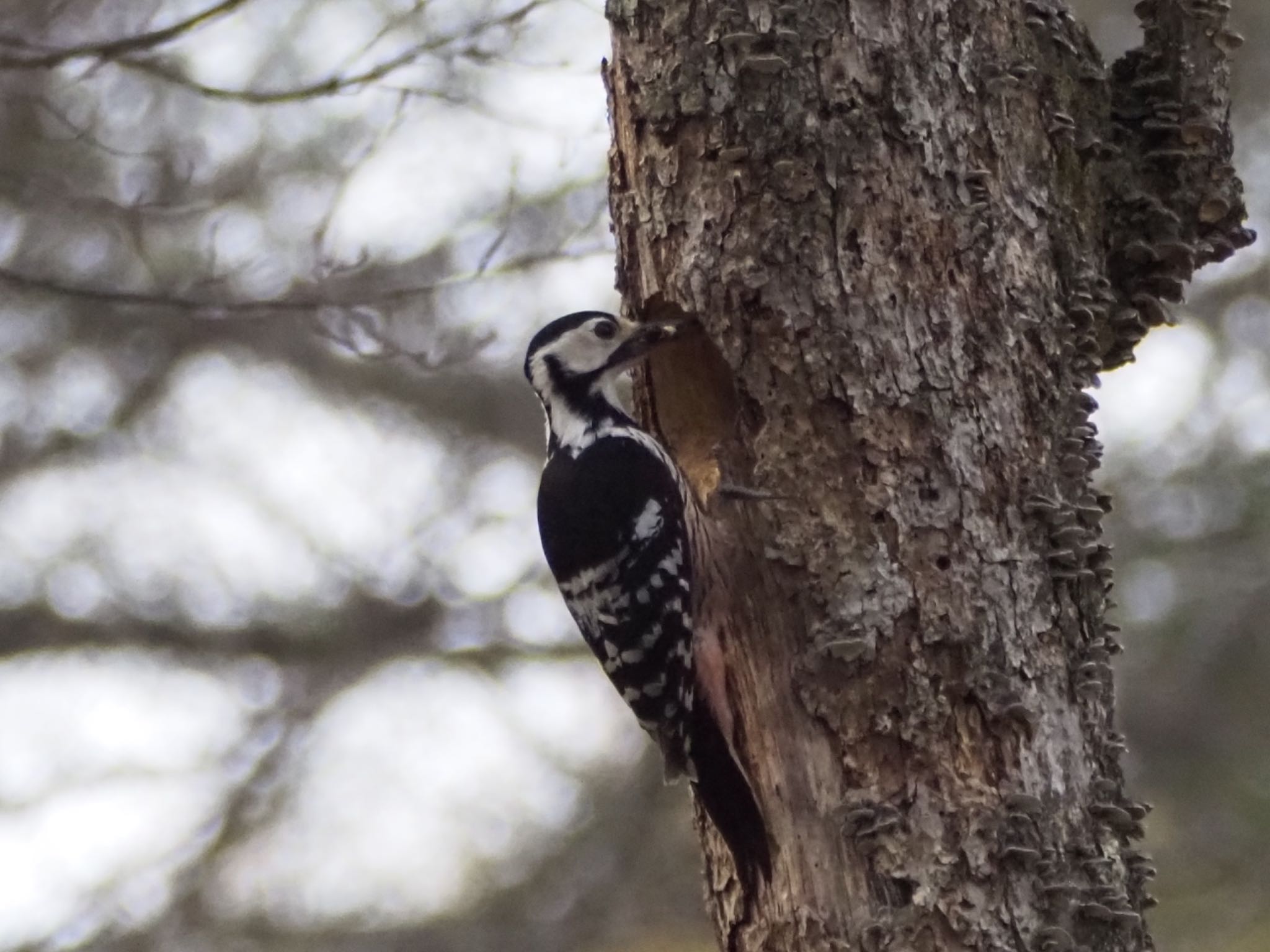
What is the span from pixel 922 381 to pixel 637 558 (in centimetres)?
106

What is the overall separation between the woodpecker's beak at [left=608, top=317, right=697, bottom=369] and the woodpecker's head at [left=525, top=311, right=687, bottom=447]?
49 millimetres

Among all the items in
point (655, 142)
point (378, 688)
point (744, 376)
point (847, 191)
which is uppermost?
point (378, 688)

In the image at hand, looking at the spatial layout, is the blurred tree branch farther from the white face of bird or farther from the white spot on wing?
the white spot on wing

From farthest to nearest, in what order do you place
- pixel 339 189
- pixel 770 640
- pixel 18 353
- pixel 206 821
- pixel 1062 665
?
1. pixel 206 821
2. pixel 18 353
3. pixel 339 189
4. pixel 770 640
5. pixel 1062 665

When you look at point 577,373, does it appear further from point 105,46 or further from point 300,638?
point 300,638

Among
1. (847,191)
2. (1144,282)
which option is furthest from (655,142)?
(1144,282)

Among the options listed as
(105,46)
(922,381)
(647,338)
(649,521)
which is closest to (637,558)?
(649,521)

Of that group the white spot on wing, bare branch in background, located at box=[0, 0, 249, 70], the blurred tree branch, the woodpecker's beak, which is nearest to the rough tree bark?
the woodpecker's beak

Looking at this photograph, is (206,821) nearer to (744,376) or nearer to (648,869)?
(648,869)

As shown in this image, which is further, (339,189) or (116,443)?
(116,443)

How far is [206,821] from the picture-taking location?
22.9ft

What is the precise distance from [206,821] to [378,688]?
1.04m

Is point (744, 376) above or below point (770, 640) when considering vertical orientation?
above

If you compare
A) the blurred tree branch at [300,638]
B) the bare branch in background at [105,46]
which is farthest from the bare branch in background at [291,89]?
the blurred tree branch at [300,638]
